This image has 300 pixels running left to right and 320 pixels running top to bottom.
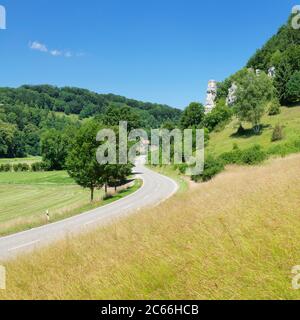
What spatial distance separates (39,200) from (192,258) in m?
46.1

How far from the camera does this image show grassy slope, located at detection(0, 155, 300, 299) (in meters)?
5.76

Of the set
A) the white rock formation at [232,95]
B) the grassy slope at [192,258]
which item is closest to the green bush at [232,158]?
the white rock formation at [232,95]

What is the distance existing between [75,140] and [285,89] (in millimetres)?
53905

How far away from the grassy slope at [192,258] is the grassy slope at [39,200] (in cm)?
1646

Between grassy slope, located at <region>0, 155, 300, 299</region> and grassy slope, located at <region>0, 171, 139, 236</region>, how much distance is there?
54.0ft

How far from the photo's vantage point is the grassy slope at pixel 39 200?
99.2 feet

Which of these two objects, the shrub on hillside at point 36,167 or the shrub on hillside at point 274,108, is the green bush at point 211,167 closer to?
the shrub on hillside at point 274,108

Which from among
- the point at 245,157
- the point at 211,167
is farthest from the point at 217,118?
the point at 245,157

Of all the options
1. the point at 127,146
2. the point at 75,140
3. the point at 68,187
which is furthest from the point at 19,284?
the point at 68,187

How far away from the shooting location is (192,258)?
22.3ft

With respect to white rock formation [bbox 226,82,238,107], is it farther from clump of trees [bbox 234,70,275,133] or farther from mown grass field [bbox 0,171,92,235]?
mown grass field [bbox 0,171,92,235]

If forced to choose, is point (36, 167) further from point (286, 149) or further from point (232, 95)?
point (286, 149)

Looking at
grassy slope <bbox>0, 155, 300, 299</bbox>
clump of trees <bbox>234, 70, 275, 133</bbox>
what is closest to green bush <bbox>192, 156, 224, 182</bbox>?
clump of trees <bbox>234, 70, 275, 133</bbox>

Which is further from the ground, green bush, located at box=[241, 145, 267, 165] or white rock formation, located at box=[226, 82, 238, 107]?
white rock formation, located at box=[226, 82, 238, 107]
